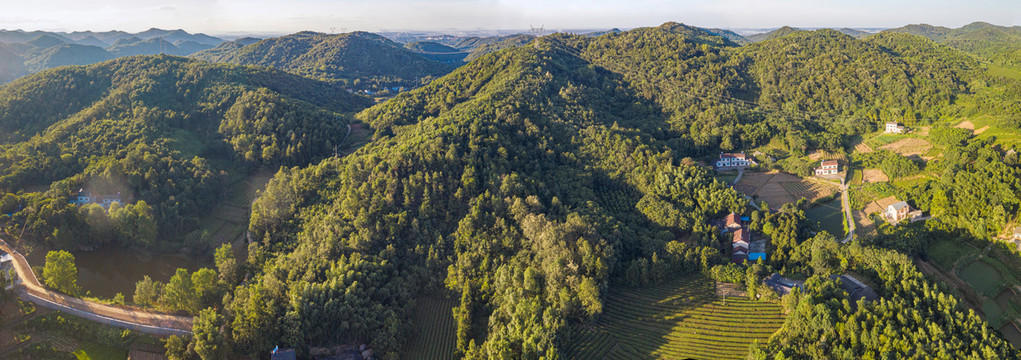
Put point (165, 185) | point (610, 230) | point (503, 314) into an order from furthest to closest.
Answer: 1. point (165, 185)
2. point (610, 230)
3. point (503, 314)

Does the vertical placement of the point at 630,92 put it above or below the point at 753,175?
above

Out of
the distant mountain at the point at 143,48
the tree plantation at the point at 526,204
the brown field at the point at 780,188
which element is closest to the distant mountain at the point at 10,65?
the distant mountain at the point at 143,48

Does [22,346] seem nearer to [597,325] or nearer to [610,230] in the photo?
[597,325]

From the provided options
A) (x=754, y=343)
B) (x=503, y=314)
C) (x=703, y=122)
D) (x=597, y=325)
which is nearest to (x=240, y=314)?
(x=503, y=314)

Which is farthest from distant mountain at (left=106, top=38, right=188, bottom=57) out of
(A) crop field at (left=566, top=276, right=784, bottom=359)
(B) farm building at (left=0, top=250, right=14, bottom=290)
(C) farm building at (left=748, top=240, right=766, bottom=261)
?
(C) farm building at (left=748, top=240, right=766, bottom=261)

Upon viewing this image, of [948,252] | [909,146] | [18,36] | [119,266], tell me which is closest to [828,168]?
[909,146]

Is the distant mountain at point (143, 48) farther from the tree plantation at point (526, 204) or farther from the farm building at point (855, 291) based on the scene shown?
the farm building at point (855, 291)
